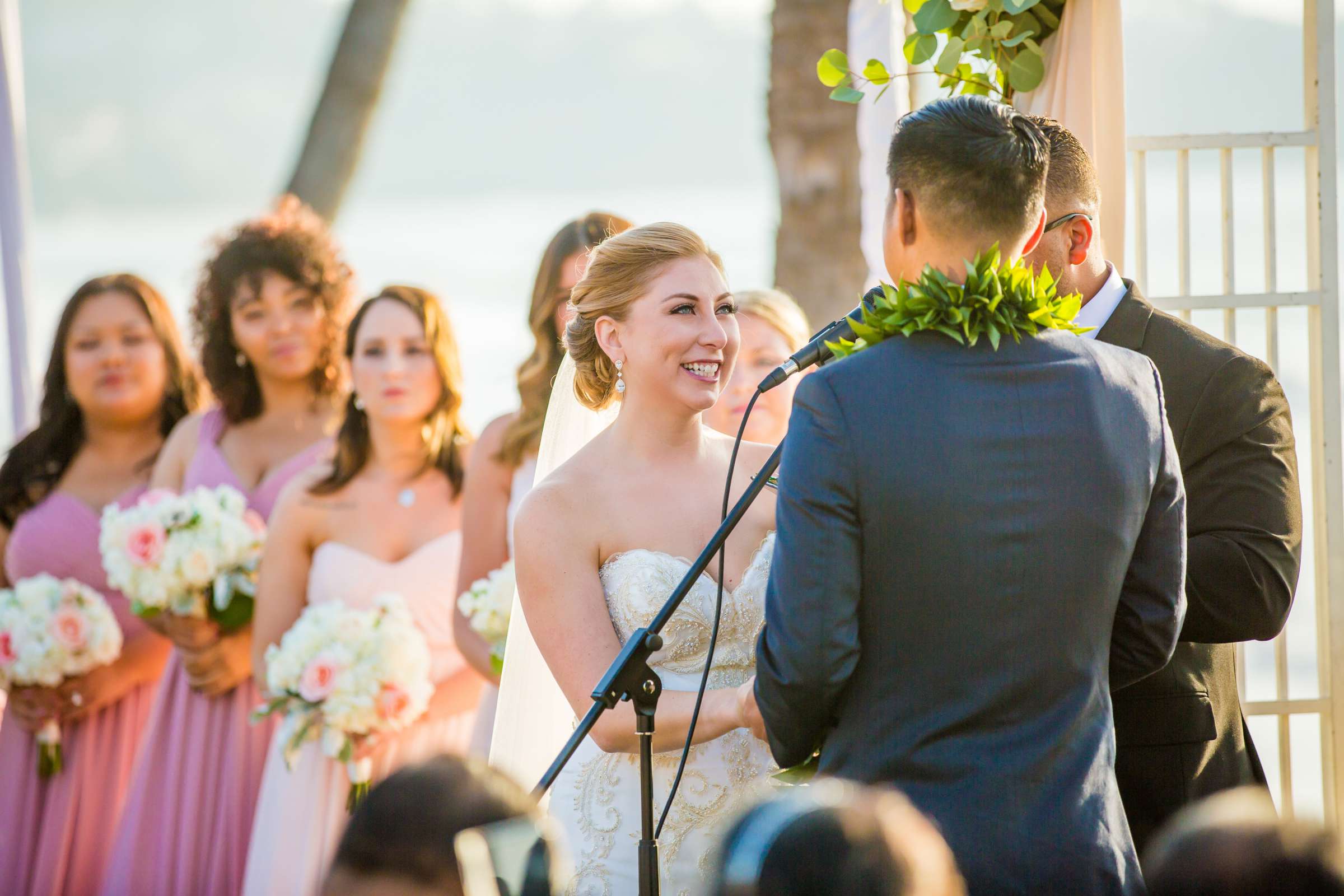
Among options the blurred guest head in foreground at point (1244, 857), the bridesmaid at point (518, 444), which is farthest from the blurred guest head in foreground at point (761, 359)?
the blurred guest head in foreground at point (1244, 857)

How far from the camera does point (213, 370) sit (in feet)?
19.1

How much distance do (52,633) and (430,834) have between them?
4452mm

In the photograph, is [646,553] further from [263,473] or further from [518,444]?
[263,473]

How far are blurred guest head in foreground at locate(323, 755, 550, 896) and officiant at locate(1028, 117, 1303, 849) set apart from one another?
173 centimetres

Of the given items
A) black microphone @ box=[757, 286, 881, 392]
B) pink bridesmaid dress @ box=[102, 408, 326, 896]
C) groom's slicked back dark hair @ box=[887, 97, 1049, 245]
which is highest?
groom's slicked back dark hair @ box=[887, 97, 1049, 245]

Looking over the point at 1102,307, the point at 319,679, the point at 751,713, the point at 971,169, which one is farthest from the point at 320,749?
the point at 971,169

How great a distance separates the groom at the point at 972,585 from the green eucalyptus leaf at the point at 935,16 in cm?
165

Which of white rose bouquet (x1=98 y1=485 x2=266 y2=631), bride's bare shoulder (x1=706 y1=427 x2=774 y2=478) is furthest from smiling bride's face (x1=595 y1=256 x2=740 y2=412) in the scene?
white rose bouquet (x1=98 y1=485 x2=266 y2=631)

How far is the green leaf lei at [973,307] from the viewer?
223 cm

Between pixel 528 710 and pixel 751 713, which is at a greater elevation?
pixel 751 713

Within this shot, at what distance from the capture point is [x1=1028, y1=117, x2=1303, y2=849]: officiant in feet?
9.29

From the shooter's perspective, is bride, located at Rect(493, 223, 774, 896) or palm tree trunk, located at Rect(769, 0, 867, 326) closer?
bride, located at Rect(493, 223, 774, 896)

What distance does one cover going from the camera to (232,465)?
5672 mm

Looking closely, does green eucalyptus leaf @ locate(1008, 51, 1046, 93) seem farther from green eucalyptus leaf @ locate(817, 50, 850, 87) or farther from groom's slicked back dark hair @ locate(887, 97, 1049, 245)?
groom's slicked back dark hair @ locate(887, 97, 1049, 245)
